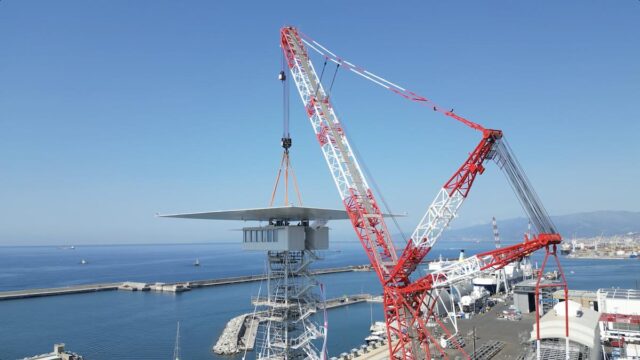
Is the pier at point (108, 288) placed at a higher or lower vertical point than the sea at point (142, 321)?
higher

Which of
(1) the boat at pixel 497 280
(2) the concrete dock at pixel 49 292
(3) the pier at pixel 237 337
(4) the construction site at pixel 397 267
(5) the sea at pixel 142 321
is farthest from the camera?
(2) the concrete dock at pixel 49 292

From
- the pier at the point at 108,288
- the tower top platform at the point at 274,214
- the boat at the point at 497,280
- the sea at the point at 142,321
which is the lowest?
the sea at the point at 142,321

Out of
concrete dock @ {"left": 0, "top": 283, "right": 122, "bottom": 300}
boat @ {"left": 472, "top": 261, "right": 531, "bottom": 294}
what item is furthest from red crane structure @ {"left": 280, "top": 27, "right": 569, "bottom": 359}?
concrete dock @ {"left": 0, "top": 283, "right": 122, "bottom": 300}

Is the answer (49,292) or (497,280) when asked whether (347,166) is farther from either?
(49,292)

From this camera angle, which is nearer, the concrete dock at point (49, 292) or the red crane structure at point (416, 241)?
the red crane structure at point (416, 241)

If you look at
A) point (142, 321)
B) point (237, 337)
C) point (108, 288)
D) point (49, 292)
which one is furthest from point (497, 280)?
point (49, 292)

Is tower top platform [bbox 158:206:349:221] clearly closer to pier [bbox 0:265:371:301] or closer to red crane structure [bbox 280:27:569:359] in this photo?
red crane structure [bbox 280:27:569:359]

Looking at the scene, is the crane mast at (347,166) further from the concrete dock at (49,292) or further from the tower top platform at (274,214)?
the concrete dock at (49,292)

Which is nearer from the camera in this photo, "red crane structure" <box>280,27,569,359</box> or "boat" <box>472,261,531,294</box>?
"red crane structure" <box>280,27,569,359</box>

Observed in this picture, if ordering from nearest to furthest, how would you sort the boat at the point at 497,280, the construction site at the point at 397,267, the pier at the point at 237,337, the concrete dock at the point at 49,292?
the construction site at the point at 397,267
the pier at the point at 237,337
the boat at the point at 497,280
the concrete dock at the point at 49,292

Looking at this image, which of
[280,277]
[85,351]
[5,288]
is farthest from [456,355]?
[5,288]

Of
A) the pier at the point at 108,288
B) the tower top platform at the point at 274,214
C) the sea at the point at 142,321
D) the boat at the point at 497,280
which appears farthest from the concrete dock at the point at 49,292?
the boat at the point at 497,280

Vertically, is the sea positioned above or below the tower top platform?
below

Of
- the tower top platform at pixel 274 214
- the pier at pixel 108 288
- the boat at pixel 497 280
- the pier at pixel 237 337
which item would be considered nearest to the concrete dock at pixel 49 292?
the pier at pixel 108 288
